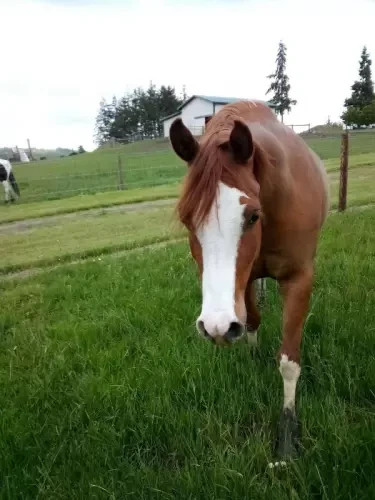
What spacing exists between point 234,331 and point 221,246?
350 mm

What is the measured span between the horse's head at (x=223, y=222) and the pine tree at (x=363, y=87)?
52.6 m

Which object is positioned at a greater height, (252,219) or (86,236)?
(252,219)

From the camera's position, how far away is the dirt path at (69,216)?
395 inches

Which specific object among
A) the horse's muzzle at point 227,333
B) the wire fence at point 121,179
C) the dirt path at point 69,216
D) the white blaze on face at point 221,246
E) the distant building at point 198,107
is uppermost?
the distant building at point 198,107

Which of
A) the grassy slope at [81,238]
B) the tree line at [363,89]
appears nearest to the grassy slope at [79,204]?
the grassy slope at [81,238]

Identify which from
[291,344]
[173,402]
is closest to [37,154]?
[173,402]

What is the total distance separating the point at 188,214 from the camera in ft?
6.84

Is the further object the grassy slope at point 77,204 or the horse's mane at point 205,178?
the grassy slope at point 77,204

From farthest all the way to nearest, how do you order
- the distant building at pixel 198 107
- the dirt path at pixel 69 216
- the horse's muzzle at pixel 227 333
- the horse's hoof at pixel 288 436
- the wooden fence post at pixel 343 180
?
the distant building at pixel 198 107 → the dirt path at pixel 69 216 → the wooden fence post at pixel 343 180 → the horse's hoof at pixel 288 436 → the horse's muzzle at pixel 227 333

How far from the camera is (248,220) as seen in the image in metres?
2.00

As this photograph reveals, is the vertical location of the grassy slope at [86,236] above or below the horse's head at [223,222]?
below

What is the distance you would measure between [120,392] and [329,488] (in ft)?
4.31

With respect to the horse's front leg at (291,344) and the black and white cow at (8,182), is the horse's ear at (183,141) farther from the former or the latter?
the black and white cow at (8,182)

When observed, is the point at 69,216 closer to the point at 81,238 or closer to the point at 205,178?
the point at 81,238
